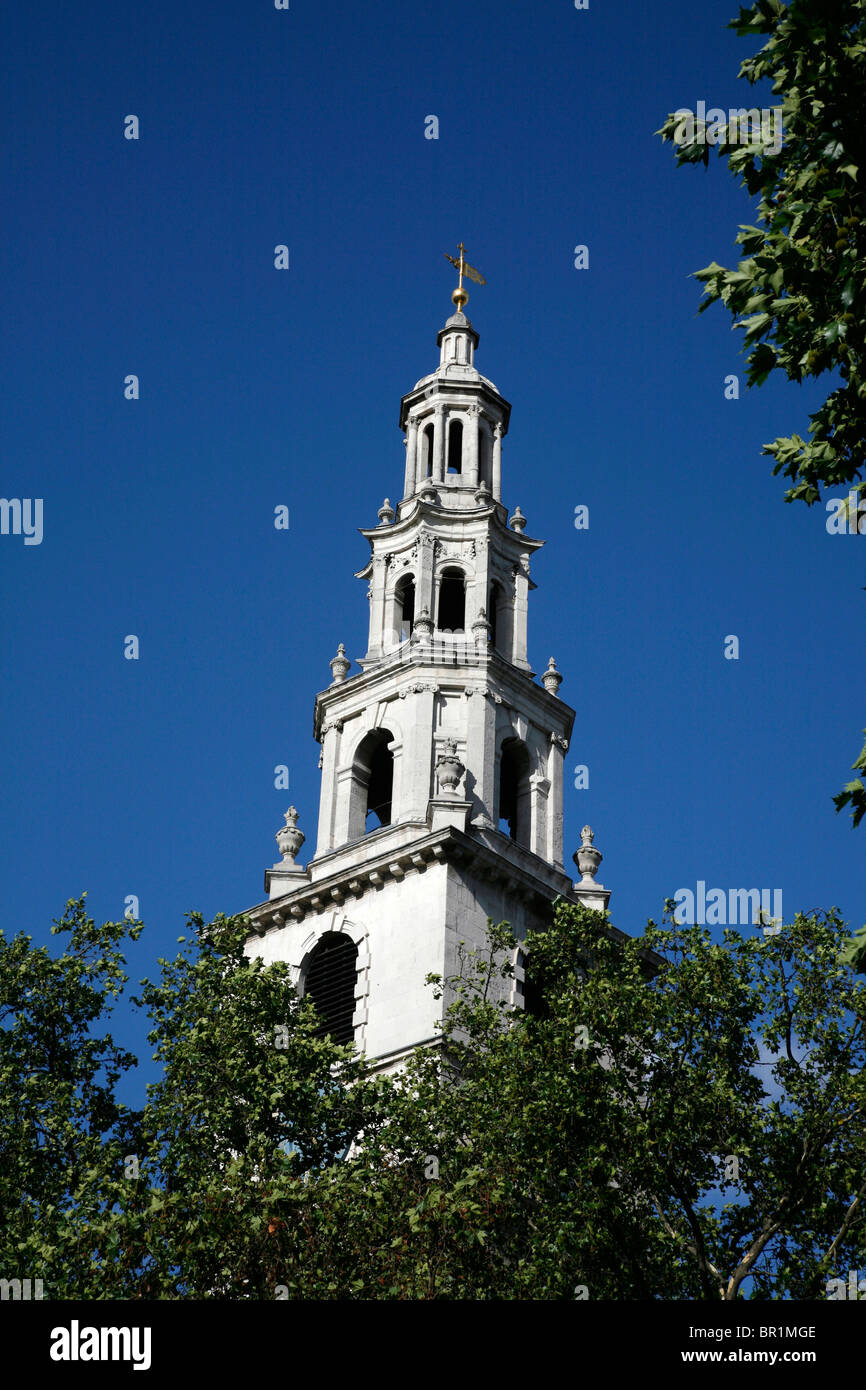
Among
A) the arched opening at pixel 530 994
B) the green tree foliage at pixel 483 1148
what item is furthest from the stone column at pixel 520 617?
the green tree foliage at pixel 483 1148

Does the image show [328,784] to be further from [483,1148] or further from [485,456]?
[483,1148]

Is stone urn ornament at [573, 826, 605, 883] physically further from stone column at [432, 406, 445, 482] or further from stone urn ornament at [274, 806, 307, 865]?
stone column at [432, 406, 445, 482]

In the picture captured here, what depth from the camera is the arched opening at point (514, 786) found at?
56.8 metres

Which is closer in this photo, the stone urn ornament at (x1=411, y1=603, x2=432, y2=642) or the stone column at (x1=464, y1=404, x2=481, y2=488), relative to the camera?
the stone urn ornament at (x1=411, y1=603, x2=432, y2=642)

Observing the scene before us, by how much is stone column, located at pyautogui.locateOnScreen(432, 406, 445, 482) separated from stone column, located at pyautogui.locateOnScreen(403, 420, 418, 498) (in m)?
0.77

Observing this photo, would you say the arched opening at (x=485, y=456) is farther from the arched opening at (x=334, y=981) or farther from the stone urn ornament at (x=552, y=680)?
the arched opening at (x=334, y=981)

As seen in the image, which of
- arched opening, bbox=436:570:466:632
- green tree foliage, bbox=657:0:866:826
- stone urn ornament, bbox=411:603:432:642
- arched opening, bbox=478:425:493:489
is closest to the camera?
green tree foliage, bbox=657:0:866:826

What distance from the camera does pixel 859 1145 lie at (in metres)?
32.0

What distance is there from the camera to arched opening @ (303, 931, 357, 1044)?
164 feet

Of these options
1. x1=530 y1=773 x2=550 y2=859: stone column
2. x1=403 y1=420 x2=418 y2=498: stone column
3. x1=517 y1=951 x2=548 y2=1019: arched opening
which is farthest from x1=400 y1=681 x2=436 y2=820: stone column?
x1=403 y1=420 x2=418 y2=498: stone column

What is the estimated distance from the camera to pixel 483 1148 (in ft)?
112

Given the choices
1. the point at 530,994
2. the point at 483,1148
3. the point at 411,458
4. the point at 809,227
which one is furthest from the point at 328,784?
the point at 809,227
